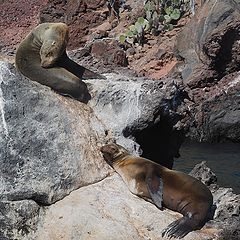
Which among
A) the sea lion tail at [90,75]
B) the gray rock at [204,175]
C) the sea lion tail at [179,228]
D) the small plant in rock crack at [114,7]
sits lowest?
the small plant in rock crack at [114,7]

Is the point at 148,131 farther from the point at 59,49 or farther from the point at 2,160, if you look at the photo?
the point at 2,160

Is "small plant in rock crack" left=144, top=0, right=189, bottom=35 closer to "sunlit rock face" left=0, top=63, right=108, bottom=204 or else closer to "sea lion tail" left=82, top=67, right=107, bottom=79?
"sea lion tail" left=82, top=67, right=107, bottom=79

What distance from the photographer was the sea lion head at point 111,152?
8.39m

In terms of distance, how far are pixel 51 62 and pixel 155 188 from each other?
230cm

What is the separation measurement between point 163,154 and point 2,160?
3046mm

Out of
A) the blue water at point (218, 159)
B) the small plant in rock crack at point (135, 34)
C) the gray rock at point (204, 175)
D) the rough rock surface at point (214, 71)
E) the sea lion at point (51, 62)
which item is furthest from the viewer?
the small plant in rock crack at point (135, 34)

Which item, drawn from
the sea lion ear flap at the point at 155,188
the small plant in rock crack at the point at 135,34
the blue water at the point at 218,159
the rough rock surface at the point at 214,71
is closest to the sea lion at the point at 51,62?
the sea lion ear flap at the point at 155,188

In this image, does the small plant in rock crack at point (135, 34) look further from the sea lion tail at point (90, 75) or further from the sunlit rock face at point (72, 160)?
the sunlit rock face at point (72, 160)

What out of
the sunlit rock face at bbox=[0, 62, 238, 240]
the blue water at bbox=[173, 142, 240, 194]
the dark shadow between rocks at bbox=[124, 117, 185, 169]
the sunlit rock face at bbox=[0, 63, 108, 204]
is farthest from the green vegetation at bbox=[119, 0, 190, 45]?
the sunlit rock face at bbox=[0, 63, 108, 204]

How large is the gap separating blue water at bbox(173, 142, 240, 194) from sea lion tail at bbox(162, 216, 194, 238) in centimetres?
396

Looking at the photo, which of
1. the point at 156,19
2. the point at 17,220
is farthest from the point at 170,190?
the point at 156,19

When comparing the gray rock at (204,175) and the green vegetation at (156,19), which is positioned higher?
the gray rock at (204,175)

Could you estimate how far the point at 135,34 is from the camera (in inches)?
760

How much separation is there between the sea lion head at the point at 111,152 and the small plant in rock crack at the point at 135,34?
10.8m
